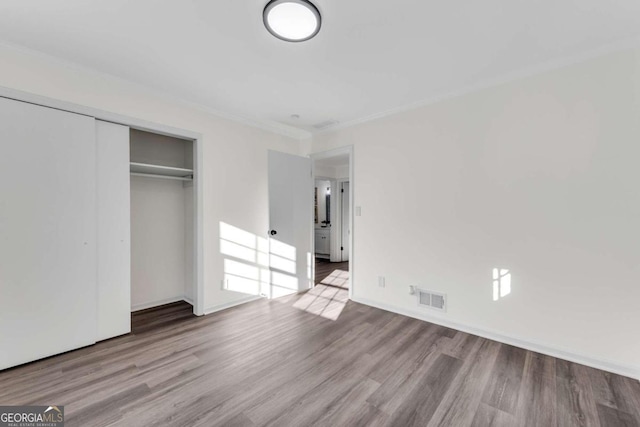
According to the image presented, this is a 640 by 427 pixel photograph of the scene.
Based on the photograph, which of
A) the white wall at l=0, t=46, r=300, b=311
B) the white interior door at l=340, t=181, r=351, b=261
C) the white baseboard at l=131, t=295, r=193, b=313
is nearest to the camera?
the white wall at l=0, t=46, r=300, b=311

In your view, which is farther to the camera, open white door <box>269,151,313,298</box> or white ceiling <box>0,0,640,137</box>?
open white door <box>269,151,313,298</box>

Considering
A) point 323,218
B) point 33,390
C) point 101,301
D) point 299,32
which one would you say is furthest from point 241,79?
point 323,218

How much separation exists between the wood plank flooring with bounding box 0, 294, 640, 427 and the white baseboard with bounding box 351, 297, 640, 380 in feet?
0.24

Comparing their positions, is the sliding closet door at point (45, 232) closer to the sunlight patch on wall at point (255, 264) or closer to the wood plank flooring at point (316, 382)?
the wood plank flooring at point (316, 382)

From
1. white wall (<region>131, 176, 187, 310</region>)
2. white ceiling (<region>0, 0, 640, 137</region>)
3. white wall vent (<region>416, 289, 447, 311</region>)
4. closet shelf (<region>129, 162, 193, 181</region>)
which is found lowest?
white wall vent (<region>416, 289, 447, 311</region>)

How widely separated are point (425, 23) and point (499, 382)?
2637 mm

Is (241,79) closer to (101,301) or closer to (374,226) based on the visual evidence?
(374,226)

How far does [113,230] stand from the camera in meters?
2.68

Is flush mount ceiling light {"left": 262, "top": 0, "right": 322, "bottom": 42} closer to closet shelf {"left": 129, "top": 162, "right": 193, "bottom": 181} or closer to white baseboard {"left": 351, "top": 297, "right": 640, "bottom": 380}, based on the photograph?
closet shelf {"left": 129, "top": 162, "right": 193, "bottom": 181}

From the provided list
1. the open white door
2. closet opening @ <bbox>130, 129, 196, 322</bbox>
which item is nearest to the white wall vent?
the open white door

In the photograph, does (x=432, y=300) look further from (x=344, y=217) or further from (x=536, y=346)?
(x=344, y=217)

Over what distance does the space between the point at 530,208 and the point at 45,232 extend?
423cm

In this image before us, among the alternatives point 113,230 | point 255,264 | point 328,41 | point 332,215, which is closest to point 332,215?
point 332,215

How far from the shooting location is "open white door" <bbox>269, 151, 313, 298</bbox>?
397cm
